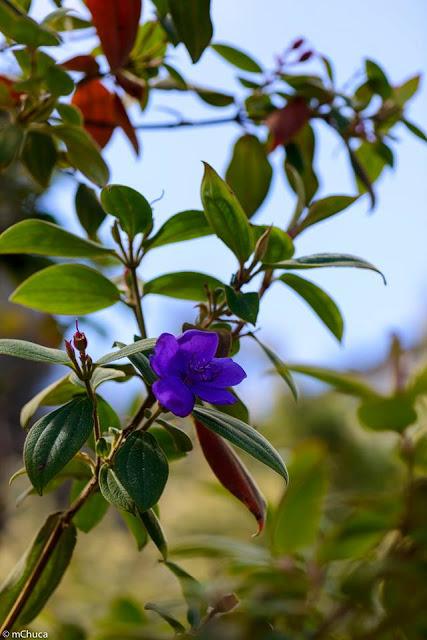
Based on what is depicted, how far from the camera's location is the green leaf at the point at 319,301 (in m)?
0.54

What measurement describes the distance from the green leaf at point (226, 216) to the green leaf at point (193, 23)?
0.17 m

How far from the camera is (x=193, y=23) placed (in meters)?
0.60

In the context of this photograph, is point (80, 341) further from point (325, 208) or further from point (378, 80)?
point (378, 80)

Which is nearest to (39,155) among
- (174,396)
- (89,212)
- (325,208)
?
(89,212)

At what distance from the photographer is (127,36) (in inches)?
25.7

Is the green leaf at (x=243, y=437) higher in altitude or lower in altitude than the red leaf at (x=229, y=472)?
higher

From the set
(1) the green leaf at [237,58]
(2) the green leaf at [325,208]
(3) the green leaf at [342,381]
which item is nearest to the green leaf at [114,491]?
(2) the green leaf at [325,208]

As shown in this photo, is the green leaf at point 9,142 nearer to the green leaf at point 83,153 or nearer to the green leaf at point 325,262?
the green leaf at point 83,153

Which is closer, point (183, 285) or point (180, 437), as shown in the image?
point (180, 437)

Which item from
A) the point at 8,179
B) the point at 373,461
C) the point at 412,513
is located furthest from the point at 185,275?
the point at 373,461

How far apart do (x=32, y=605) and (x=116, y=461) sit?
0.64 ft

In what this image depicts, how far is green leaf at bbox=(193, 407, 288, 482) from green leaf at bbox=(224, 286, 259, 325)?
6 cm

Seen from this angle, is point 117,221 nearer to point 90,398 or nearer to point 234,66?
point 90,398

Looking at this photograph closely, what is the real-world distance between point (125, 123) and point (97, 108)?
5cm
